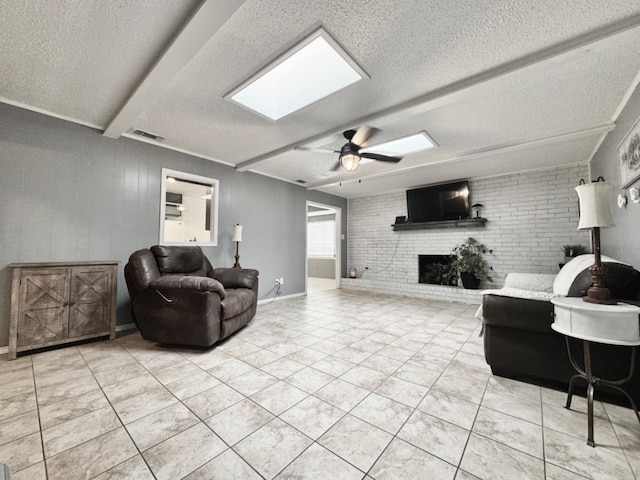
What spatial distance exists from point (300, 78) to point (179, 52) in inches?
40.7

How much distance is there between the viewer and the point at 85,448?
1291 millimetres

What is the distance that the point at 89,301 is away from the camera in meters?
2.69

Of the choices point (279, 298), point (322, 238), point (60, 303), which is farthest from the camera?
point (322, 238)

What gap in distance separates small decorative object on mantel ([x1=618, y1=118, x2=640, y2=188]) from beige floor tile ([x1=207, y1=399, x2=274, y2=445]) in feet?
11.1

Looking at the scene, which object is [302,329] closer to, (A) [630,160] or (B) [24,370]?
(B) [24,370]

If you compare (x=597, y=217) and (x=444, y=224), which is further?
(x=444, y=224)

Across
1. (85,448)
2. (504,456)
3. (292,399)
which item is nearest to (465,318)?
(504,456)

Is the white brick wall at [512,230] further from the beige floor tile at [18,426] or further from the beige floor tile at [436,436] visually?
the beige floor tile at [18,426]

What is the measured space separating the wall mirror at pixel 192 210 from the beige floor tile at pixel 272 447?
317cm

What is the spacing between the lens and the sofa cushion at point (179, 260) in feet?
10.2

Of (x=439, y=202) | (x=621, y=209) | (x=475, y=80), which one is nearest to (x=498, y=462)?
(x=475, y=80)

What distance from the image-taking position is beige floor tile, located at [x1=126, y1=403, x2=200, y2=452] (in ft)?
4.45

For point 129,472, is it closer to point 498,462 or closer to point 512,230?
point 498,462

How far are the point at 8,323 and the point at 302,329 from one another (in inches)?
116
